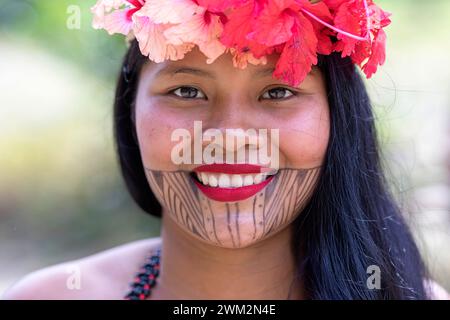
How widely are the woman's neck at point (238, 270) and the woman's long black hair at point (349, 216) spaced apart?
0.06 meters

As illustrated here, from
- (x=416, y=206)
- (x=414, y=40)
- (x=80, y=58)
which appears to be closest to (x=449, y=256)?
(x=416, y=206)

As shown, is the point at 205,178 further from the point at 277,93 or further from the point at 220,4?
the point at 220,4

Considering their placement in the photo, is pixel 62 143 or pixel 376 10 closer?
pixel 376 10

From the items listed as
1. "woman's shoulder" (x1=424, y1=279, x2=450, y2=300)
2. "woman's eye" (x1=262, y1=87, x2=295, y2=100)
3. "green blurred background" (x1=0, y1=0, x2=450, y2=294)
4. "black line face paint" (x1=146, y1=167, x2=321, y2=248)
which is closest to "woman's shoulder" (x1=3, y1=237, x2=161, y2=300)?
"black line face paint" (x1=146, y1=167, x2=321, y2=248)

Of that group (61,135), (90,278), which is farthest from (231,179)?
(61,135)

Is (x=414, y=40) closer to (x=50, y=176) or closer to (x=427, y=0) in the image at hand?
(x=427, y=0)

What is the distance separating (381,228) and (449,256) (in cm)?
229

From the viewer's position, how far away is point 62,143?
18.2ft

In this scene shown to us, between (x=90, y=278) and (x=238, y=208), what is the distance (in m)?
0.83

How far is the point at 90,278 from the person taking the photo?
8.87 feet

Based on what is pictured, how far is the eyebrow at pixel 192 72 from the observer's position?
212 centimetres

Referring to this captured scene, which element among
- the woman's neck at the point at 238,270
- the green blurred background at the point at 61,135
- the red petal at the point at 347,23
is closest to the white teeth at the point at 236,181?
the woman's neck at the point at 238,270

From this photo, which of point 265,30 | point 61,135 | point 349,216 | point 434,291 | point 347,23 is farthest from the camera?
point 61,135

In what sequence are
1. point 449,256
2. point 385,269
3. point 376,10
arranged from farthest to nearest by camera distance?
1. point 449,256
2. point 385,269
3. point 376,10
